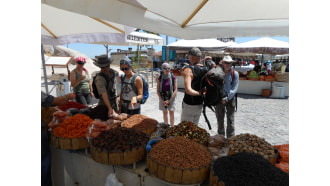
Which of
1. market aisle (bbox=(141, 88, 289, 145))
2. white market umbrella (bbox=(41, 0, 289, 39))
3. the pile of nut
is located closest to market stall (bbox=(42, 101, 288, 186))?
the pile of nut

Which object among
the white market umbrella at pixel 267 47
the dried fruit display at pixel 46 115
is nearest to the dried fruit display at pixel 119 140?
the dried fruit display at pixel 46 115

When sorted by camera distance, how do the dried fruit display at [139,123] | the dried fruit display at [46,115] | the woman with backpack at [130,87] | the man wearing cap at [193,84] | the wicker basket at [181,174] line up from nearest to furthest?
the wicker basket at [181,174] → the dried fruit display at [139,123] → the dried fruit display at [46,115] → the man wearing cap at [193,84] → the woman with backpack at [130,87]

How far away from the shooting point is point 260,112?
662 centimetres

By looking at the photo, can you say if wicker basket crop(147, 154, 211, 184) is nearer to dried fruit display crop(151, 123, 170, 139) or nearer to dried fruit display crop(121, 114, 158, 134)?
dried fruit display crop(151, 123, 170, 139)

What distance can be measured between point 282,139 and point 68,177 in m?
4.44

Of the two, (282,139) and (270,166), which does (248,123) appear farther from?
(270,166)

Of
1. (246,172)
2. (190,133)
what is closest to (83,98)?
(190,133)

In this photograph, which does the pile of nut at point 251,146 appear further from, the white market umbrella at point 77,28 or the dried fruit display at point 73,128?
the white market umbrella at point 77,28

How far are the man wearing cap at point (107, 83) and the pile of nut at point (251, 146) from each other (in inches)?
69.9

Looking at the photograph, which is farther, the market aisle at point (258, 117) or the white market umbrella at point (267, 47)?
the white market umbrella at point (267, 47)

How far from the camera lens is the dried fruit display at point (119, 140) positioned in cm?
194

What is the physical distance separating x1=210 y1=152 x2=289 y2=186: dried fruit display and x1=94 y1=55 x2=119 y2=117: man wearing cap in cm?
185

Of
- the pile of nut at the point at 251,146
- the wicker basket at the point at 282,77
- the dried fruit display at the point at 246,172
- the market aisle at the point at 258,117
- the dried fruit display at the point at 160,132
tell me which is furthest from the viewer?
the wicker basket at the point at 282,77

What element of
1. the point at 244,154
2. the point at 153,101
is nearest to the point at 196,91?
the point at 244,154
